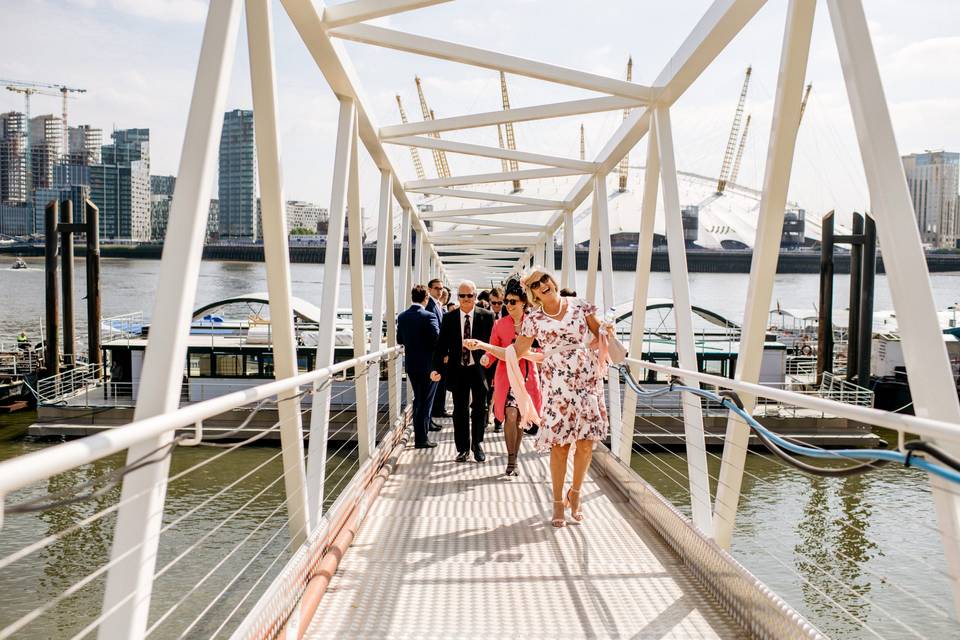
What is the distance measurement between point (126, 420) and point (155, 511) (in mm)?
19073

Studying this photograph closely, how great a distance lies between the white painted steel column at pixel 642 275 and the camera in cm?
675

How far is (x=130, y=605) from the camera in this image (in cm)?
223

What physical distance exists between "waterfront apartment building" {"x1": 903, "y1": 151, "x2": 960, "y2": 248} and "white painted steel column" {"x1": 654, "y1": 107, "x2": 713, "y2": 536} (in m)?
83.7

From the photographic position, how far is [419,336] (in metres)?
8.01

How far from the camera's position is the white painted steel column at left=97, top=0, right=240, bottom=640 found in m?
2.25

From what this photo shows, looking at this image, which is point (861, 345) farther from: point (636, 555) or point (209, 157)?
point (209, 157)

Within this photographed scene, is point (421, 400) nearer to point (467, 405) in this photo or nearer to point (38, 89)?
point (467, 405)

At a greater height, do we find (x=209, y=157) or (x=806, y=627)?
(x=209, y=157)

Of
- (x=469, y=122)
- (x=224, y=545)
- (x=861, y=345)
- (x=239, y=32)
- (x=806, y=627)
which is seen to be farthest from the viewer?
(x=861, y=345)

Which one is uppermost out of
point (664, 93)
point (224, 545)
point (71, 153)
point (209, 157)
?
point (71, 153)

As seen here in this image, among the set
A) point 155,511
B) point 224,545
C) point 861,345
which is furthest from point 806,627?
point 861,345

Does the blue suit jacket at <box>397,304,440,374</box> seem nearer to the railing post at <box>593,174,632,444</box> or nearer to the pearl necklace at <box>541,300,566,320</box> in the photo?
the railing post at <box>593,174,632,444</box>

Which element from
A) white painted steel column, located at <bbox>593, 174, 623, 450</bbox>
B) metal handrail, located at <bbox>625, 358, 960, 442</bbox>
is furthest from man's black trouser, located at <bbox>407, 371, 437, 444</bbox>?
metal handrail, located at <bbox>625, 358, 960, 442</bbox>

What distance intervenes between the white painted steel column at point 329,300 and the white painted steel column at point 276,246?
341mm
